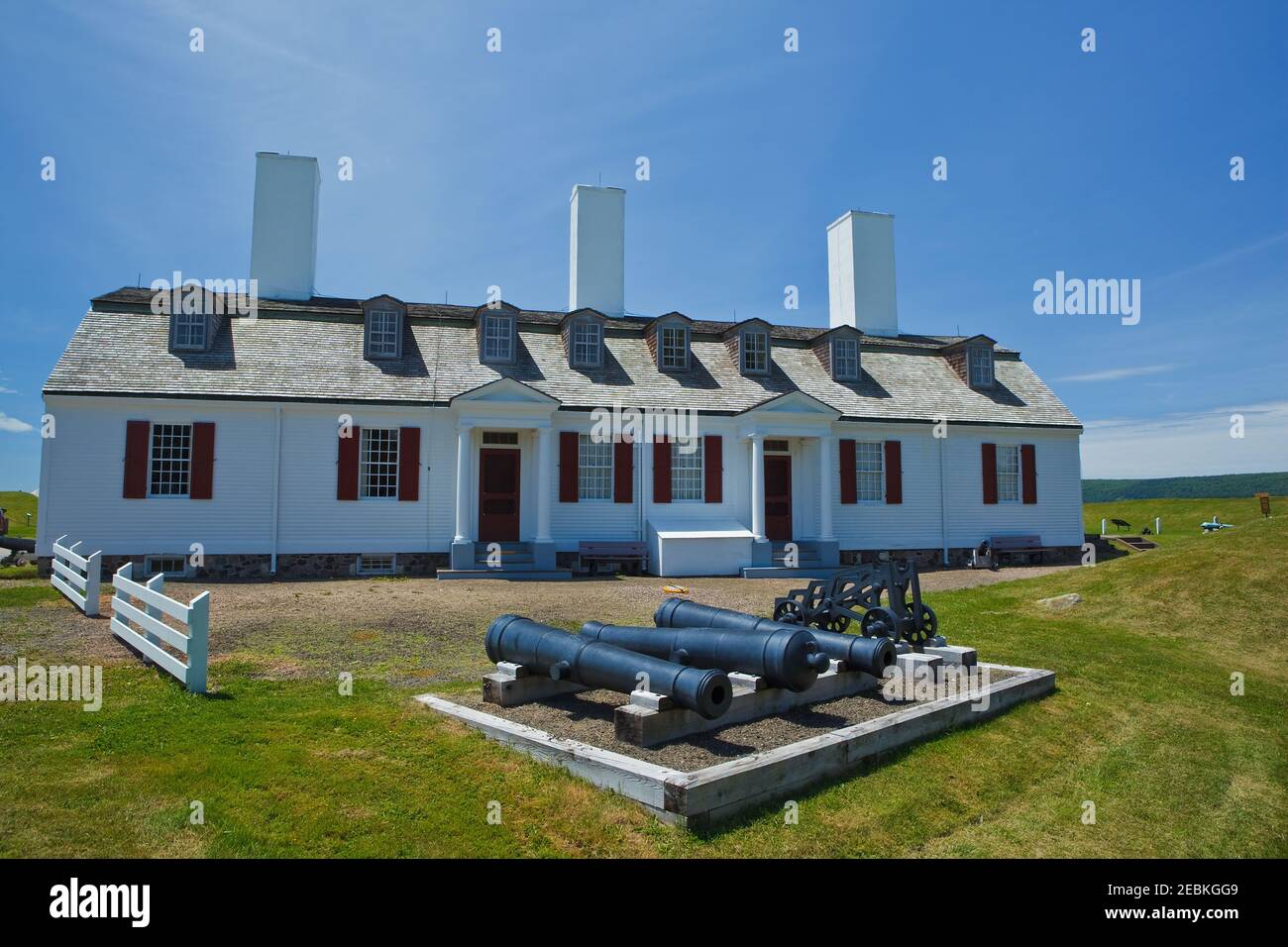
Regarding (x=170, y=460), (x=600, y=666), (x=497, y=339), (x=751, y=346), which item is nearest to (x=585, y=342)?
(x=497, y=339)

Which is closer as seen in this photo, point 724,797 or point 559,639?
point 724,797

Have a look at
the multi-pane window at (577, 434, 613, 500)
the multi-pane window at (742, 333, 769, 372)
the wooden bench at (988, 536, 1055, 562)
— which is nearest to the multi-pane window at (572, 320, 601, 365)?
the multi-pane window at (577, 434, 613, 500)

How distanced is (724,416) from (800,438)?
2393 mm

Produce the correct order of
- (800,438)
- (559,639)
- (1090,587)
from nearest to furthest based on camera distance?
(559,639), (1090,587), (800,438)

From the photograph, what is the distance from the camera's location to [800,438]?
833 inches

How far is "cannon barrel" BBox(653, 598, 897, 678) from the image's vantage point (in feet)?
24.0

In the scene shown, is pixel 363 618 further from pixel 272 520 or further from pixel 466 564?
pixel 272 520

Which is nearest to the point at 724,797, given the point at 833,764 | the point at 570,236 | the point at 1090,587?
the point at 833,764

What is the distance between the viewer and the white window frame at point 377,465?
1822cm

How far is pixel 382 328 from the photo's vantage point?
782 inches

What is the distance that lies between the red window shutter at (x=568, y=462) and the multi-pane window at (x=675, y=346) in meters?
4.10

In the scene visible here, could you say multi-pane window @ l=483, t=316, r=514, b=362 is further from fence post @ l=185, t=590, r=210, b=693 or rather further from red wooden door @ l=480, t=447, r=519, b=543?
fence post @ l=185, t=590, r=210, b=693

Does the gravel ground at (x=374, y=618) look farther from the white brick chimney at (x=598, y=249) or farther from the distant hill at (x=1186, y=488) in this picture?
the distant hill at (x=1186, y=488)

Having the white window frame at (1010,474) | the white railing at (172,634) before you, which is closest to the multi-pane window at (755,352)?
the white window frame at (1010,474)
